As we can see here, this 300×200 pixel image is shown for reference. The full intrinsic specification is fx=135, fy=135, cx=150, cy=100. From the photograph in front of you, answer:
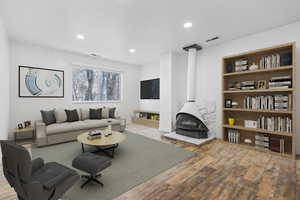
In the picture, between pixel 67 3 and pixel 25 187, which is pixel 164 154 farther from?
pixel 67 3

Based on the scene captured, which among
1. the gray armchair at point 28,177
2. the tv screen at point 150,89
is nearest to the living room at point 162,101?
the gray armchair at point 28,177

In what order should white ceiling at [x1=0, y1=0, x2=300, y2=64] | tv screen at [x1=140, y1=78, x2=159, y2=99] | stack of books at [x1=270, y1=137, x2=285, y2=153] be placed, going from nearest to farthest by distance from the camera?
white ceiling at [x1=0, y1=0, x2=300, y2=64] → stack of books at [x1=270, y1=137, x2=285, y2=153] → tv screen at [x1=140, y1=78, x2=159, y2=99]

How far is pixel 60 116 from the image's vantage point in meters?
3.77

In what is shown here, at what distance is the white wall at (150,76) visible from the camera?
560cm

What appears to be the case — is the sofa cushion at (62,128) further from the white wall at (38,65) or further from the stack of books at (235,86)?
the stack of books at (235,86)

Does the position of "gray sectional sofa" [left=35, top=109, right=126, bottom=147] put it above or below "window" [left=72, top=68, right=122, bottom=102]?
below

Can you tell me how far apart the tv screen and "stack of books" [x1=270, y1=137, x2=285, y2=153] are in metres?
3.52

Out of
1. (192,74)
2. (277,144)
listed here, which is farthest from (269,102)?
(192,74)

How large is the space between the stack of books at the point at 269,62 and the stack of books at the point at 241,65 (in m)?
0.28

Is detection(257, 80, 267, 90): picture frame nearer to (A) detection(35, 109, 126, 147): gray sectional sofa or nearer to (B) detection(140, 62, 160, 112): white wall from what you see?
(B) detection(140, 62, 160, 112): white wall

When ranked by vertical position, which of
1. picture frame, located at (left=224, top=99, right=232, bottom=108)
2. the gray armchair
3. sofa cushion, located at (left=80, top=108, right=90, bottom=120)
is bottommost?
the gray armchair

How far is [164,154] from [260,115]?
2.39 m

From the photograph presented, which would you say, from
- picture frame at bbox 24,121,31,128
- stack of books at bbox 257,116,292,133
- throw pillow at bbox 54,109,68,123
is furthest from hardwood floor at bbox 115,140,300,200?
picture frame at bbox 24,121,31,128

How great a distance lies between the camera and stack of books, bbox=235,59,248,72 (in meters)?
3.20
